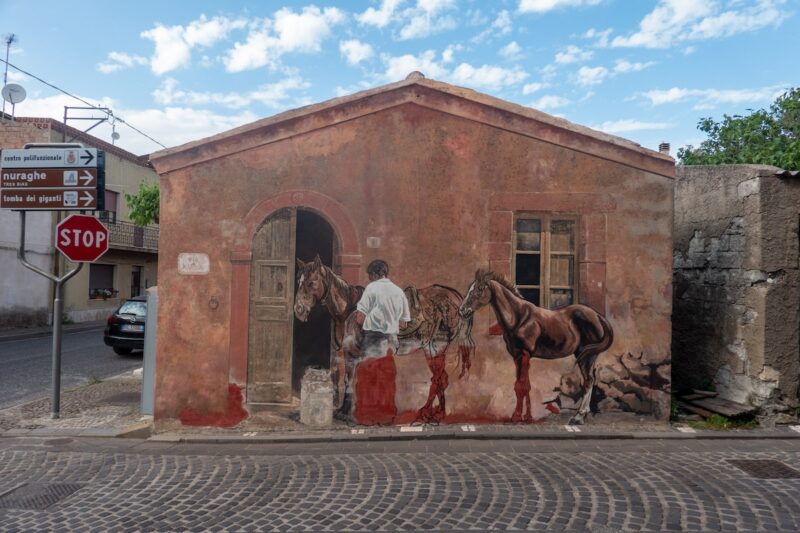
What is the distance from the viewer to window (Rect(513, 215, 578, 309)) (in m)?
7.33

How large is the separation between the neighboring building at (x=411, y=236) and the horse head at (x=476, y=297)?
12 centimetres

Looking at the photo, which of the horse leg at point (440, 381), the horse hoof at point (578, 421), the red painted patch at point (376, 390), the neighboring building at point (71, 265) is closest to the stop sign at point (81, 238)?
the red painted patch at point (376, 390)

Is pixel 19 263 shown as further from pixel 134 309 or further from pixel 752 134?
pixel 752 134

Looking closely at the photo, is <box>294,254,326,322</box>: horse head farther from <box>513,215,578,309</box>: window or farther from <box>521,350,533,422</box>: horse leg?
<box>521,350,533,422</box>: horse leg

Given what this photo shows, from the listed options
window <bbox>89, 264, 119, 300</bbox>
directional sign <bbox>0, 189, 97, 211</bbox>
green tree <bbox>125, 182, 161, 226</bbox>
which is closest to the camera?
directional sign <bbox>0, 189, 97, 211</bbox>

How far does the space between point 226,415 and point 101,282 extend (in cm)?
2244

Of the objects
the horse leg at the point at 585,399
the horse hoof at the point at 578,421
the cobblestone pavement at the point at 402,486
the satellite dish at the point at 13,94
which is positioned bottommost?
the cobblestone pavement at the point at 402,486

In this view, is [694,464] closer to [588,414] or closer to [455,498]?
[588,414]

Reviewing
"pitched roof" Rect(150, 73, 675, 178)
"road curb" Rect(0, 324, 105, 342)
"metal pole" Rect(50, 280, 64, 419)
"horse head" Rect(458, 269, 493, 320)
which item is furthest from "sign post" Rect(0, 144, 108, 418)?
"road curb" Rect(0, 324, 105, 342)

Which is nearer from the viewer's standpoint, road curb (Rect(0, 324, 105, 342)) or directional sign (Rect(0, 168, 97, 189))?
directional sign (Rect(0, 168, 97, 189))

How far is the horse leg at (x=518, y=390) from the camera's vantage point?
718 centimetres

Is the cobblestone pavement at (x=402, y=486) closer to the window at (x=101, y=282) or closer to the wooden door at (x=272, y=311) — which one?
the wooden door at (x=272, y=311)

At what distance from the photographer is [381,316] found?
7277 mm

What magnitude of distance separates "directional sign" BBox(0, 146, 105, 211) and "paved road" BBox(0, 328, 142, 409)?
3.27 metres
